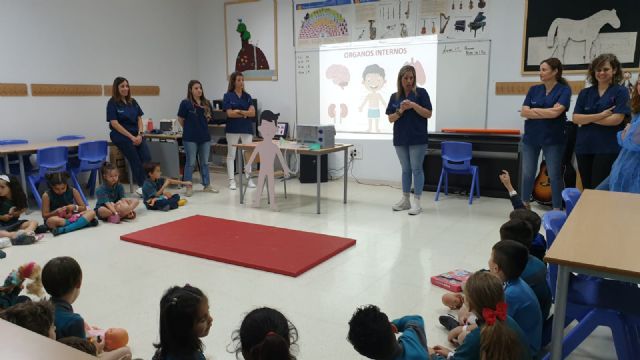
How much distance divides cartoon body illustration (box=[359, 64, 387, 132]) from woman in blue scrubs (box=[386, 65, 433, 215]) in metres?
1.79

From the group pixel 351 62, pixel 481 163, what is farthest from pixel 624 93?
pixel 351 62

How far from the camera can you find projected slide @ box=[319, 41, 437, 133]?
652 cm

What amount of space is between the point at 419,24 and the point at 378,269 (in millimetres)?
3916

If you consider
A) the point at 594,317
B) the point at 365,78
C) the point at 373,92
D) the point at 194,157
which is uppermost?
the point at 365,78

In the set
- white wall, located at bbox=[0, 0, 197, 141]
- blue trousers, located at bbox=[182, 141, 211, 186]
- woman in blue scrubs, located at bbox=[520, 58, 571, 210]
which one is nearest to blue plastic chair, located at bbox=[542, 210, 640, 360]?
woman in blue scrubs, located at bbox=[520, 58, 571, 210]

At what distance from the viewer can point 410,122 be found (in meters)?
5.08

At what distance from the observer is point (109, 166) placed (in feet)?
16.8

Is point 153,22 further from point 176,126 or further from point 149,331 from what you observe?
point 149,331

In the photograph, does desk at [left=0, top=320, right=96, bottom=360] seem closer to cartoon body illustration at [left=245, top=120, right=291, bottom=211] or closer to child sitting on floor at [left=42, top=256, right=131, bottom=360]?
child sitting on floor at [left=42, top=256, right=131, bottom=360]

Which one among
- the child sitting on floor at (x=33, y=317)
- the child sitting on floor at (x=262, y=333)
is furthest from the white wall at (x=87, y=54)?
the child sitting on floor at (x=262, y=333)

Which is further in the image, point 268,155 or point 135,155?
point 135,155

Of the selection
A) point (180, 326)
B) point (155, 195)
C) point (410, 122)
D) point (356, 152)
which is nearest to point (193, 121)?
point (155, 195)

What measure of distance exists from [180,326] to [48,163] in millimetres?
4575

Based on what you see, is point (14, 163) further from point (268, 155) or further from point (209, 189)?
point (268, 155)
